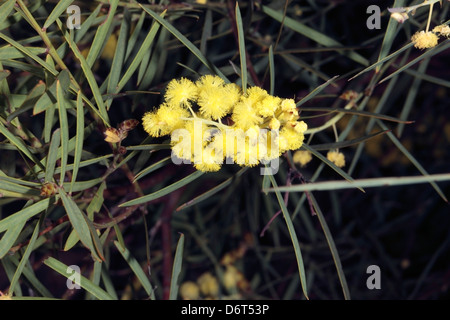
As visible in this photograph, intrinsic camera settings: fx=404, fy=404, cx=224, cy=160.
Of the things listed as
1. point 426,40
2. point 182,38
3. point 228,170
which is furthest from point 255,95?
point 228,170

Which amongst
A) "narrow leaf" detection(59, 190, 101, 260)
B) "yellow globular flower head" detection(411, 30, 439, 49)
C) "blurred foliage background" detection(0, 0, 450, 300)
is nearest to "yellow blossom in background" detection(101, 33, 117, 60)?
"blurred foliage background" detection(0, 0, 450, 300)

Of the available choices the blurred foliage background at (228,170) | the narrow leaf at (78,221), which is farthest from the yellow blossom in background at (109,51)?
the narrow leaf at (78,221)

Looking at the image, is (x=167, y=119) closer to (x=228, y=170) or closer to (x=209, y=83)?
(x=209, y=83)

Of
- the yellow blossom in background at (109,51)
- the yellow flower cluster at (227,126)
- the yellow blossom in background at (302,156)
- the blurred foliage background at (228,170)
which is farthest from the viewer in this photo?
the yellow blossom in background at (109,51)

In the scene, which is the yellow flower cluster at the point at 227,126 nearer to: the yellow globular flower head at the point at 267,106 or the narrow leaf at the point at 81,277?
the yellow globular flower head at the point at 267,106

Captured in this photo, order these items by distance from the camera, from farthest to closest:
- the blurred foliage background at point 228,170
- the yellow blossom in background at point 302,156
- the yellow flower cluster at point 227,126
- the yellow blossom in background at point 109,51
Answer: the yellow blossom in background at point 109,51, the yellow blossom in background at point 302,156, the blurred foliage background at point 228,170, the yellow flower cluster at point 227,126

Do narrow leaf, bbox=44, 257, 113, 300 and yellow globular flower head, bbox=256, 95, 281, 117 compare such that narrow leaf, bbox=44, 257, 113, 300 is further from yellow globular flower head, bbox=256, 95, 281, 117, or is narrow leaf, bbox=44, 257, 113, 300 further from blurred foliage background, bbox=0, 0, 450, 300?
yellow globular flower head, bbox=256, 95, 281, 117
